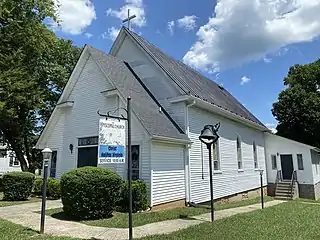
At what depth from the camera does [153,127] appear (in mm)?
11195

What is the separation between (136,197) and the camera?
10367mm

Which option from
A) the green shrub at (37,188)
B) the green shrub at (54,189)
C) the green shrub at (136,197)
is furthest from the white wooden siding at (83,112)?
the green shrub at (37,188)

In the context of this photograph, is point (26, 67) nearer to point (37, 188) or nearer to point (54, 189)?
point (37, 188)

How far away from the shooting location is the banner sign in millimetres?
6734

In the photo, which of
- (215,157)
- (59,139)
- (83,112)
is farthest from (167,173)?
(59,139)

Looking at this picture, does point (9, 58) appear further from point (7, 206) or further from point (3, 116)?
point (7, 206)

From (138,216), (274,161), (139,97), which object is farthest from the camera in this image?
(274,161)

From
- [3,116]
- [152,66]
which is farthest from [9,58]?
[152,66]

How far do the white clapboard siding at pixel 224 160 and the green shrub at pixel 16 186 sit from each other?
7865mm

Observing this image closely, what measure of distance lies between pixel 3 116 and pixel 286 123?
96.1 ft

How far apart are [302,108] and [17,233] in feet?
104

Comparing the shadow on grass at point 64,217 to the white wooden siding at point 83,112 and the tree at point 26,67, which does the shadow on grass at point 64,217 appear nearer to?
the white wooden siding at point 83,112

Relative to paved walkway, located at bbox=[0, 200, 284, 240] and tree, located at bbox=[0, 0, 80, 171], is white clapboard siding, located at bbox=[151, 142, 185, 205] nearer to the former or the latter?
paved walkway, located at bbox=[0, 200, 284, 240]

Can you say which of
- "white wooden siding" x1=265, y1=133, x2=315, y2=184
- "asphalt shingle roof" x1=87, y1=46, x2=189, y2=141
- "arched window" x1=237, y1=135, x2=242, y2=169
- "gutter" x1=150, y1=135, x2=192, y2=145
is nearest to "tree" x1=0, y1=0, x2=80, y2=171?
"asphalt shingle roof" x1=87, y1=46, x2=189, y2=141
